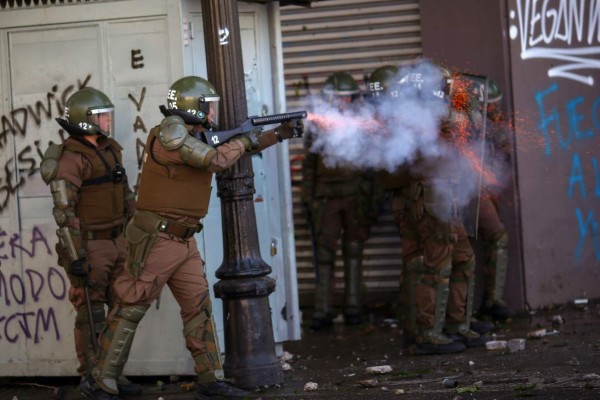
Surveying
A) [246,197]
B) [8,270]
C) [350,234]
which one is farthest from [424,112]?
[8,270]

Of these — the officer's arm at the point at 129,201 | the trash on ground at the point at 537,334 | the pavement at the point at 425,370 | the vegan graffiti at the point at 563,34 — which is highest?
the vegan graffiti at the point at 563,34

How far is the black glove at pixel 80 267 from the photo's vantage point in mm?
7816

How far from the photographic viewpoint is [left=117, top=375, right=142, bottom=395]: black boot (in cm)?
801

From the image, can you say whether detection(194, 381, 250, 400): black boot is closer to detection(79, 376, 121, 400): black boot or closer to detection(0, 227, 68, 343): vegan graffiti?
detection(79, 376, 121, 400): black boot

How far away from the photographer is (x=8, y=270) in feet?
28.8

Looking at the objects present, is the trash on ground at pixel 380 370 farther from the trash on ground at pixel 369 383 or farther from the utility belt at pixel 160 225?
the utility belt at pixel 160 225

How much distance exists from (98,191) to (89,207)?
0.41ft

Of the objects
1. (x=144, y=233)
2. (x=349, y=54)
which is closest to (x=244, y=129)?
(x=144, y=233)

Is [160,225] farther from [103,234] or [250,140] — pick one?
[103,234]

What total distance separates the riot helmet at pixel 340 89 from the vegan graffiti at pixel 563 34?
5.00ft

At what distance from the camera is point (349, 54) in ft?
36.7

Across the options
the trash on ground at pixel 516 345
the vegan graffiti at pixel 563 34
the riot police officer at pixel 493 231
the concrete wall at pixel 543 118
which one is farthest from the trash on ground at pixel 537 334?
the vegan graffiti at pixel 563 34

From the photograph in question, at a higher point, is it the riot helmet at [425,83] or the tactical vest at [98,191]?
the riot helmet at [425,83]

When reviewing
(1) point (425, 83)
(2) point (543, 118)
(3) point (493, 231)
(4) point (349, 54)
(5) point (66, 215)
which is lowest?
(3) point (493, 231)
